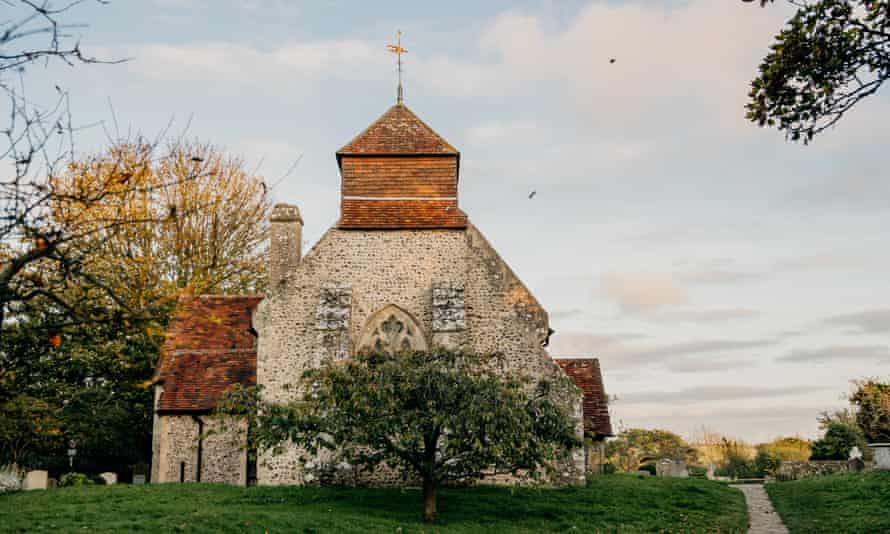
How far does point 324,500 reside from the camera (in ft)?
60.2

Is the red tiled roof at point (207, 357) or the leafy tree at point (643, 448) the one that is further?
the leafy tree at point (643, 448)

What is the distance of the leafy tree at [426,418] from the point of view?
15922 mm

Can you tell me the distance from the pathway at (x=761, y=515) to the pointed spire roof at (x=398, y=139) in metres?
12.4

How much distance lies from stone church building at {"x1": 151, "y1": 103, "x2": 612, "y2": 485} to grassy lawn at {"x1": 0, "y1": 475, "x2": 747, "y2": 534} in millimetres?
2169

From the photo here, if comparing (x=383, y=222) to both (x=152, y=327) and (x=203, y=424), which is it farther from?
(x=152, y=327)

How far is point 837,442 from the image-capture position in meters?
28.9

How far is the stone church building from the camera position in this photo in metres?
21.6

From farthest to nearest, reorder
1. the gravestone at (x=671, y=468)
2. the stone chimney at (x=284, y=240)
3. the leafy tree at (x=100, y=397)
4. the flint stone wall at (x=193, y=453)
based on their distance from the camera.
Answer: the gravestone at (x=671, y=468) → the leafy tree at (x=100, y=397) → the stone chimney at (x=284, y=240) → the flint stone wall at (x=193, y=453)

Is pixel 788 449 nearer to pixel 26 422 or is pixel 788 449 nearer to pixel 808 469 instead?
pixel 808 469

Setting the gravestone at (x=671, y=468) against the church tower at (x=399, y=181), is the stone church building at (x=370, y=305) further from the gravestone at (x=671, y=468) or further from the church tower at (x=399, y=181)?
the gravestone at (x=671, y=468)

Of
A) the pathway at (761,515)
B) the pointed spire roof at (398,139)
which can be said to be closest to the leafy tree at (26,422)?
the pointed spire roof at (398,139)

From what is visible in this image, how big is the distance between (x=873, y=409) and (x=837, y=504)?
12749 mm

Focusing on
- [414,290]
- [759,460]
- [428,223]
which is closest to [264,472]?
[414,290]

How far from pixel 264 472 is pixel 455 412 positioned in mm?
7355
